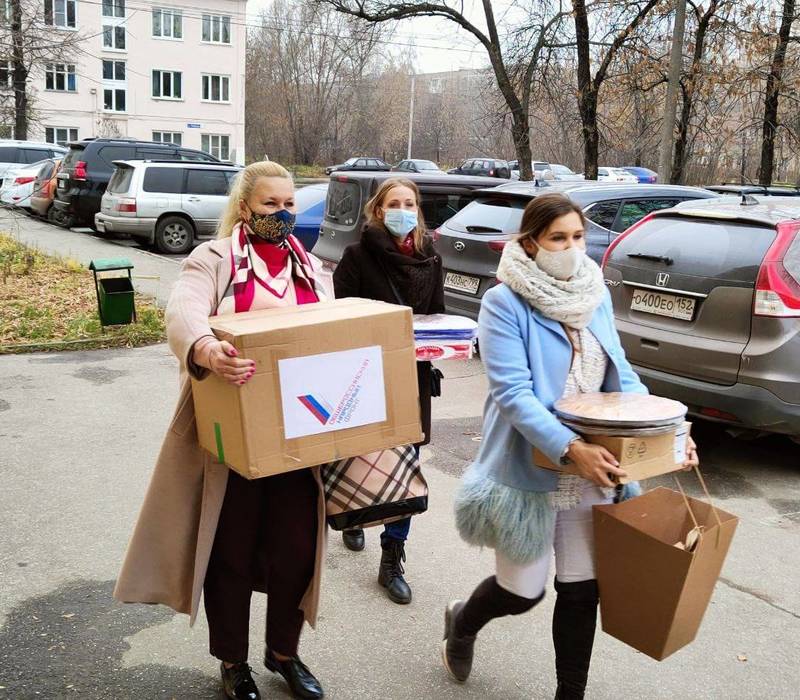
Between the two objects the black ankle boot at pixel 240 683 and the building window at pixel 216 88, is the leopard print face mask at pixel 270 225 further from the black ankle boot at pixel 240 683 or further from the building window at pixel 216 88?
the building window at pixel 216 88

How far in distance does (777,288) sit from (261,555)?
3.55m

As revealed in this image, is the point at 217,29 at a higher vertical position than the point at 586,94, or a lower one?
higher

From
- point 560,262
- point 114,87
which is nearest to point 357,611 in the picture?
point 560,262

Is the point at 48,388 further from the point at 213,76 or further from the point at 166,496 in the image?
the point at 213,76

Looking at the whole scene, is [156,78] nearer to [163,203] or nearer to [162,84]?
[162,84]

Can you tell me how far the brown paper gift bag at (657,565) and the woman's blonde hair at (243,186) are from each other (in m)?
1.47

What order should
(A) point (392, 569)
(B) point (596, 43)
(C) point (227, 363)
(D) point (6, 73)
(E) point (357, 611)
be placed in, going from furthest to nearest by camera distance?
(B) point (596, 43), (D) point (6, 73), (A) point (392, 569), (E) point (357, 611), (C) point (227, 363)

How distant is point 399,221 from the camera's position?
3949mm

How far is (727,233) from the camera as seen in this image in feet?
18.3

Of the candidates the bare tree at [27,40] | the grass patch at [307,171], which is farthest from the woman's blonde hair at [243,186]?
the grass patch at [307,171]

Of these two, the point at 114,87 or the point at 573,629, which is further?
the point at 114,87

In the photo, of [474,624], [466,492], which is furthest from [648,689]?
[466,492]

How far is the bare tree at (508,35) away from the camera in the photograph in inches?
710

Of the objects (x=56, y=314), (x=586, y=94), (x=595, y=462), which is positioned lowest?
(x=56, y=314)
